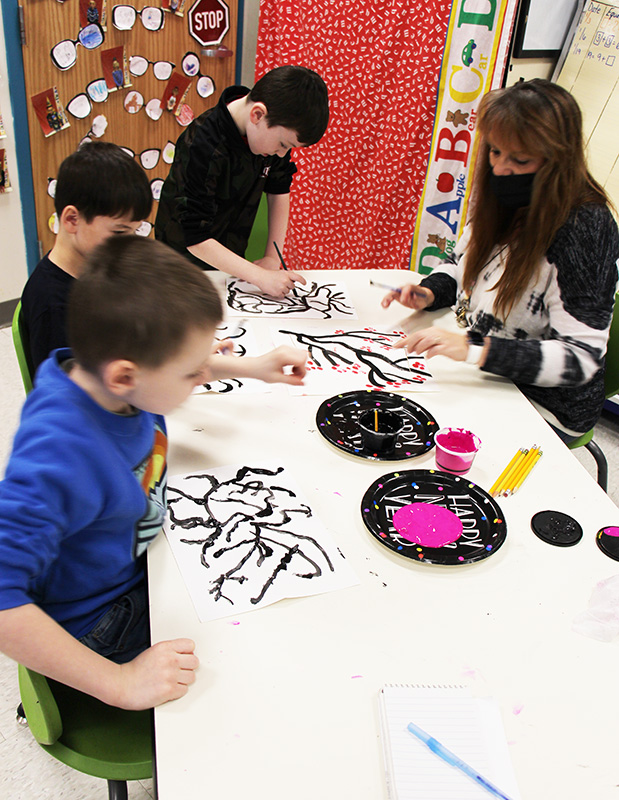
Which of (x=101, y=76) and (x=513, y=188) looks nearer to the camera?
(x=513, y=188)

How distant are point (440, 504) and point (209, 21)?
275cm

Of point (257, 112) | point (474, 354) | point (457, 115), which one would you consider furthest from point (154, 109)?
point (474, 354)

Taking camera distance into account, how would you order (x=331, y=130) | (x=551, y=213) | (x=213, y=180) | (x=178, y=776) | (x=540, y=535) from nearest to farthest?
(x=178, y=776) < (x=540, y=535) < (x=551, y=213) < (x=213, y=180) < (x=331, y=130)

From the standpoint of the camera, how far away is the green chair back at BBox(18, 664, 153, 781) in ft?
2.57

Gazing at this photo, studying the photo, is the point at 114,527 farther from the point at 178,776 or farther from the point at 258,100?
the point at 258,100

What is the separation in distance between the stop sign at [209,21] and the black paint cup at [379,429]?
8.02ft

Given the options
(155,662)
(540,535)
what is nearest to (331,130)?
(540,535)

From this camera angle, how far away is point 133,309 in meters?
0.76

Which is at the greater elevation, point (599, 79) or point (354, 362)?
point (599, 79)

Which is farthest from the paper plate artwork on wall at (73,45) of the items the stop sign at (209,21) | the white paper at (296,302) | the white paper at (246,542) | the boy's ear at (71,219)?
the white paper at (246,542)

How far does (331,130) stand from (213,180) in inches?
49.5

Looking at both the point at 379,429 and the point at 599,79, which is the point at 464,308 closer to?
the point at 379,429

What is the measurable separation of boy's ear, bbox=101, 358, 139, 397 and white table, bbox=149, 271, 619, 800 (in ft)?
0.82

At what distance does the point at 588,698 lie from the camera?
0.74m
